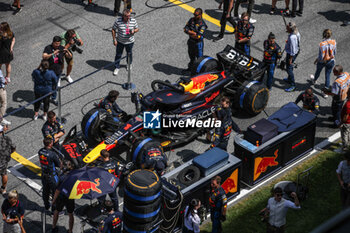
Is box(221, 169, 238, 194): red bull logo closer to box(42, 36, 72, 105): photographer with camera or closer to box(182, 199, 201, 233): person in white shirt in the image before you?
box(182, 199, 201, 233): person in white shirt

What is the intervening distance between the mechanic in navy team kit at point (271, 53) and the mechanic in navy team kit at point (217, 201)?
6.11m

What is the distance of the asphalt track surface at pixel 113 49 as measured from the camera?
14.8m

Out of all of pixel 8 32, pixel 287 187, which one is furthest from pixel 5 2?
pixel 287 187

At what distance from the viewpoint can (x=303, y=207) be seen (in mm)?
12273

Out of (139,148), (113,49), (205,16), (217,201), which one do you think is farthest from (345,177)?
(205,16)

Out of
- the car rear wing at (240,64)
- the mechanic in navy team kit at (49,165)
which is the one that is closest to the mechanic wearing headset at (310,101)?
the car rear wing at (240,64)

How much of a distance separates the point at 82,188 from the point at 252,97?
601 cm

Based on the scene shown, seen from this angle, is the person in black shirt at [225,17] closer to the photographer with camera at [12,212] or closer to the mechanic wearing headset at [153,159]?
the mechanic wearing headset at [153,159]

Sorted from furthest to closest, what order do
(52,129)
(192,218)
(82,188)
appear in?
(52,129), (192,218), (82,188)

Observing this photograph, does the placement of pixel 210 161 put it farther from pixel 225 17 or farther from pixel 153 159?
pixel 225 17

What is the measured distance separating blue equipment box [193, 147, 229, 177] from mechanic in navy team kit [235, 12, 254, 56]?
220 inches

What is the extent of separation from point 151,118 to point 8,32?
559cm

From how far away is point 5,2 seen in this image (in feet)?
67.6

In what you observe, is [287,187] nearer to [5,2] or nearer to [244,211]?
[244,211]
